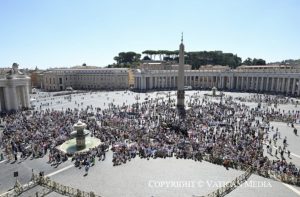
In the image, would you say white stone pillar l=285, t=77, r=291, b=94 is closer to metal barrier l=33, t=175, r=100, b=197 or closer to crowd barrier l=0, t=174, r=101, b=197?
metal barrier l=33, t=175, r=100, b=197

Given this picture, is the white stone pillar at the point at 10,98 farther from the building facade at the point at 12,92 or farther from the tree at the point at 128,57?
the tree at the point at 128,57

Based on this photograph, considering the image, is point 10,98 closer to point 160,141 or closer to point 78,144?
point 78,144

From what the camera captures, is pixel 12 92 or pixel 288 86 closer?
pixel 12 92

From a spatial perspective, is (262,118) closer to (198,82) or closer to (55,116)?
(55,116)

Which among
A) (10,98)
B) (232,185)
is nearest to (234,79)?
(10,98)

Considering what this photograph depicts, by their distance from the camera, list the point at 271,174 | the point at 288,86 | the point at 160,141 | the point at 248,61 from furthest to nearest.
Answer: the point at 248,61 < the point at 288,86 < the point at 160,141 < the point at 271,174

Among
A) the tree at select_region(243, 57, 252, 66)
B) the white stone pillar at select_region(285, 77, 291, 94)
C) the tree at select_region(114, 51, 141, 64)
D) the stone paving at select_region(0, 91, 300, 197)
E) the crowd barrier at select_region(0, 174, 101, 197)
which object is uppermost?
the tree at select_region(114, 51, 141, 64)

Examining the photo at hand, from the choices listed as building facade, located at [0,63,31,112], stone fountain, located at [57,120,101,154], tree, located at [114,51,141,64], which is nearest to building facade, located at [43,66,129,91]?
tree, located at [114,51,141,64]
